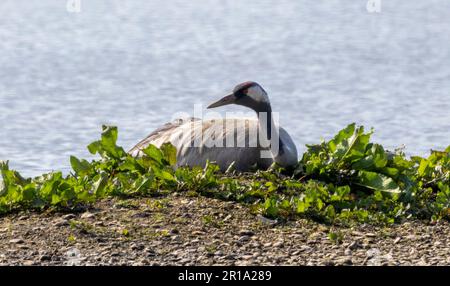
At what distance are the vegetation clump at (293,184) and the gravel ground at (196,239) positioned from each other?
15 centimetres

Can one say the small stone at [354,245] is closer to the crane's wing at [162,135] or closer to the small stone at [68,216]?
the small stone at [68,216]

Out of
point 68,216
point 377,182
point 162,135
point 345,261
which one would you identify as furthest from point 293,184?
point 162,135

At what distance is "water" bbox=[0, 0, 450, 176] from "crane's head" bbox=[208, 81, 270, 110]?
2.63m

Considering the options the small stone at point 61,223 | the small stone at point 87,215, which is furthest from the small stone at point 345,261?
the small stone at point 61,223

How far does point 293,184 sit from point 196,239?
1281 millimetres

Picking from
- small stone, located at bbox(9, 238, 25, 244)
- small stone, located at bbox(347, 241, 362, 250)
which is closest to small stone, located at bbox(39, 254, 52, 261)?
small stone, located at bbox(9, 238, 25, 244)

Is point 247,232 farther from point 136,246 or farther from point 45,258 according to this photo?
point 45,258

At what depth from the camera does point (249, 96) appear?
9.42 m

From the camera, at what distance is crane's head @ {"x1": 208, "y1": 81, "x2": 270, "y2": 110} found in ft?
30.8

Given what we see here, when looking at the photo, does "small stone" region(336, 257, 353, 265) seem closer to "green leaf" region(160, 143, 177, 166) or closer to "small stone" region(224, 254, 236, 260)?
"small stone" region(224, 254, 236, 260)

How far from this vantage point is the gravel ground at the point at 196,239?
6852 millimetres

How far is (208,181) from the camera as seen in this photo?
8039 mm
